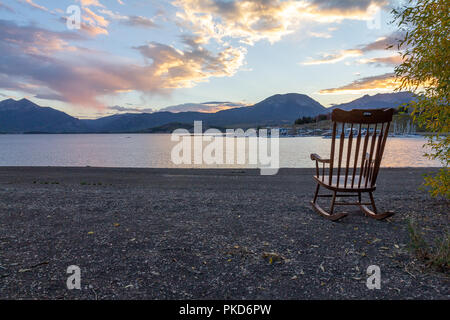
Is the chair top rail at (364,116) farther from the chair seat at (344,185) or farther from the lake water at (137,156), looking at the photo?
the lake water at (137,156)

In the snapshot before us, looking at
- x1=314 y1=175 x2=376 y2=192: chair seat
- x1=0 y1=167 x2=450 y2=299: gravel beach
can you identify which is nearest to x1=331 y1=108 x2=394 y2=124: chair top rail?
x1=314 y1=175 x2=376 y2=192: chair seat

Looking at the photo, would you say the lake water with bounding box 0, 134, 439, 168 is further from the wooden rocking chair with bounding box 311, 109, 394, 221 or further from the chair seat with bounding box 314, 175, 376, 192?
the wooden rocking chair with bounding box 311, 109, 394, 221

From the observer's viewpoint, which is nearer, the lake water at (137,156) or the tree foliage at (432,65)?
the tree foliage at (432,65)

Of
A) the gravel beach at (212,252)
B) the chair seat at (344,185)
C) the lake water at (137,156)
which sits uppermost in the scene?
the chair seat at (344,185)

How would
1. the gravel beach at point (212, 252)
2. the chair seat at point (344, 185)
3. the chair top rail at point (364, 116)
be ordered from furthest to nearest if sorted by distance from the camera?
the chair seat at point (344, 185), the chair top rail at point (364, 116), the gravel beach at point (212, 252)

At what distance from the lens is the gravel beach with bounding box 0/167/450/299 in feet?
8.93

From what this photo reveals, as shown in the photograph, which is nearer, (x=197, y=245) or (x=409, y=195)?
(x=197, y=245)

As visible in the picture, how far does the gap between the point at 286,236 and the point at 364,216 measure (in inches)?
84.6

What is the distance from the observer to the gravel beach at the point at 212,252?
272 cm

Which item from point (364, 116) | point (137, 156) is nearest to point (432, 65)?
point (364, 116)

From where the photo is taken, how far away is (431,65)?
16.3 feet

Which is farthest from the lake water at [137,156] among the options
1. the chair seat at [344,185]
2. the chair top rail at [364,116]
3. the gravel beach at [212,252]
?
the chair top rail at [364,116]
